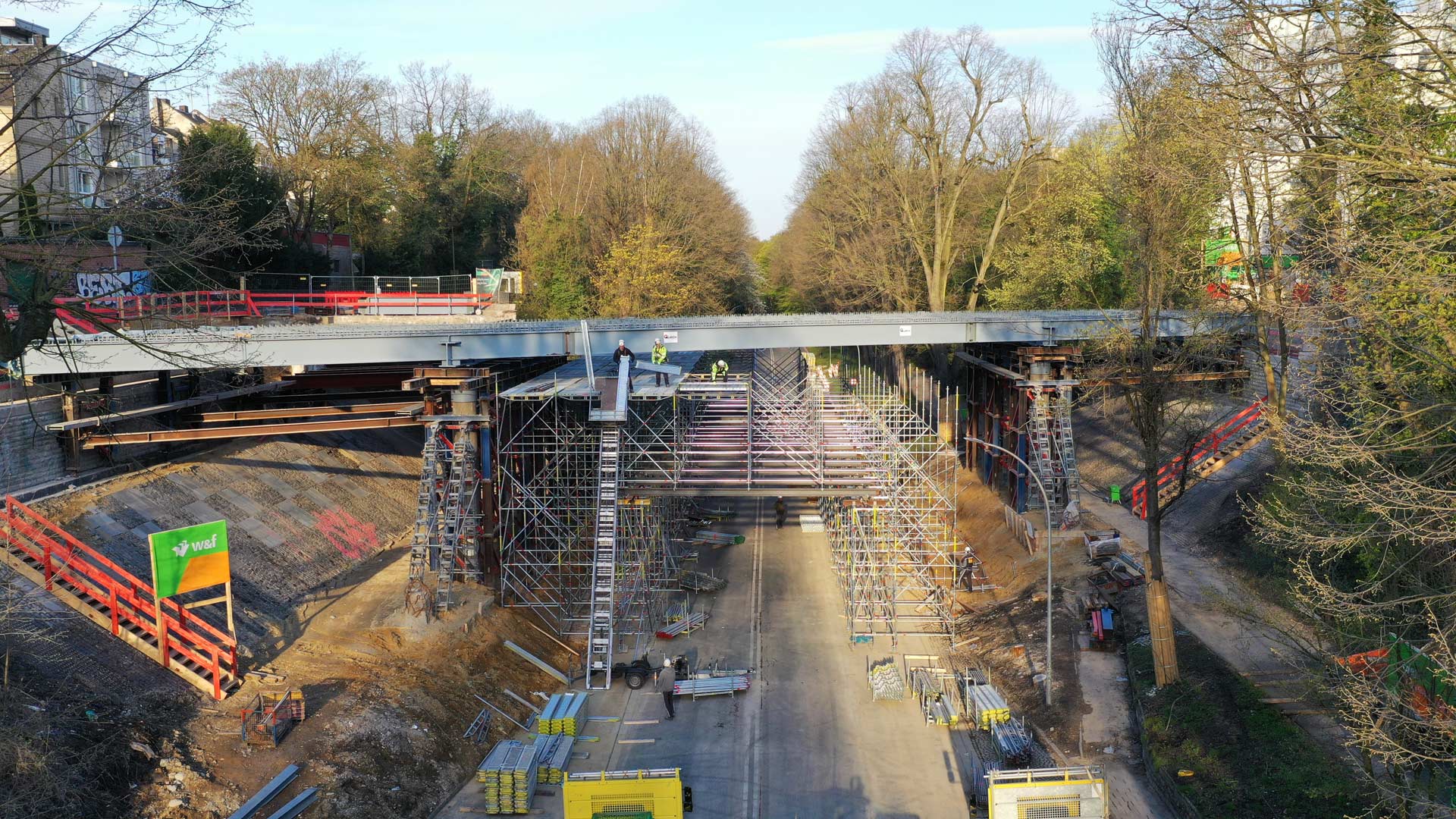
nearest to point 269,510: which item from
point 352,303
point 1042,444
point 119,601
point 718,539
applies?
point 119,601

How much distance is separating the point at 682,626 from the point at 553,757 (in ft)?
25.4

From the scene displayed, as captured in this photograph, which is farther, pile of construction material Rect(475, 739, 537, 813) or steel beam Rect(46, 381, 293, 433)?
steel beam Rect(46, 381, 293, 433)

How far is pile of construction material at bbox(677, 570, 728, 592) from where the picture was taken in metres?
28.9

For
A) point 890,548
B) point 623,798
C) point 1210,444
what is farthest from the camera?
point 1210,444

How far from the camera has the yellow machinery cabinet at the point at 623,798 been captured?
50.3 feet

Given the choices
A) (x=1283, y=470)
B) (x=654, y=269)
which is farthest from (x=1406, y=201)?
(x=654, y=269)

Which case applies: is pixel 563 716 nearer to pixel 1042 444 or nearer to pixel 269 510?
pixel 269 510

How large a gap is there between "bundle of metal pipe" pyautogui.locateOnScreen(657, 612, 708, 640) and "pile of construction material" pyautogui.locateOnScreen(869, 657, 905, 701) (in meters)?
5.33

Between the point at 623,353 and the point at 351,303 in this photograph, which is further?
the point at 351,303

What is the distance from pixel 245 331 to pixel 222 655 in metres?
8.66

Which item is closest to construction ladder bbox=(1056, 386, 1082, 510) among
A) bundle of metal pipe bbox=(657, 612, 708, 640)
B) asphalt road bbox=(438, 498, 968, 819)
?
asphalt road bbox=(438, 498, 968, 819)

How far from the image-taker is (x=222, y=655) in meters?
17.6

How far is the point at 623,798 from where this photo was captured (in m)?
15.3

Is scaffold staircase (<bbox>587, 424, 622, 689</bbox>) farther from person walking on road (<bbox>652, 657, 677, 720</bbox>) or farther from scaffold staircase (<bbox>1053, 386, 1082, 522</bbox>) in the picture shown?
scaffold staircase (<bbox>1053, 386, 1082, 522</bbox>)
